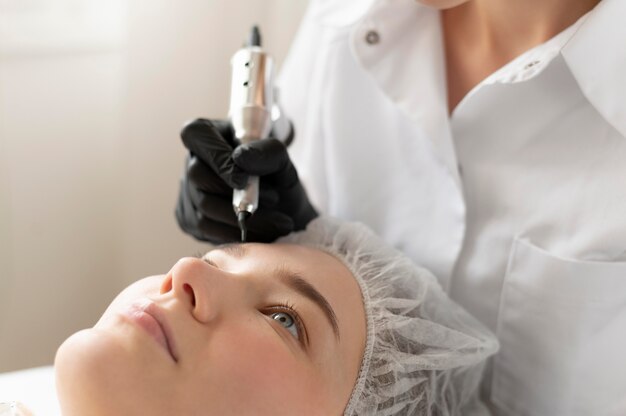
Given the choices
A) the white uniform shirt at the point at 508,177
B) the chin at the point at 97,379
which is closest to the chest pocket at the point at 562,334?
the white uniform shirt at the point at 508,177

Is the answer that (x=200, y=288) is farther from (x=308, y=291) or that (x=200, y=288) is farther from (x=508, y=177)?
(x=508, y=177)

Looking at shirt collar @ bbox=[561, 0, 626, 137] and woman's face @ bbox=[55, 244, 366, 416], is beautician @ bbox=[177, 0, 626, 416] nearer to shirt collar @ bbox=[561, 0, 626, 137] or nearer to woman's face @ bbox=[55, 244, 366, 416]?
shirt collar @ bbox=[561, 0, 626, 137]

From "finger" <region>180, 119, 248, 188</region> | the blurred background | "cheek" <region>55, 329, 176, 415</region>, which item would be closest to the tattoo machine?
"finger" <region>180, 119, 248, 188</region>

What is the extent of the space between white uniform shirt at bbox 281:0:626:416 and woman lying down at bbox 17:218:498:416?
0.08 metres

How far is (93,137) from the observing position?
132 cm

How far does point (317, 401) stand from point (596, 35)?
0.56 meters

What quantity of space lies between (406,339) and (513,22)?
1.57 feet

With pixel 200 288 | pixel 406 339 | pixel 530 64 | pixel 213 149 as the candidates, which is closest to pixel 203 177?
pixel 213 149

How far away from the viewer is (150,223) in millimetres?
1479

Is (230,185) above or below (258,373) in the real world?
above

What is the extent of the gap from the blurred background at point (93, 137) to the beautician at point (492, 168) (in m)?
0.31

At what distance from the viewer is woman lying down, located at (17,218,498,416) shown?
73 cm

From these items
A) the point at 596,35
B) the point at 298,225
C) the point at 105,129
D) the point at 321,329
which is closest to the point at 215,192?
the point at 298,225

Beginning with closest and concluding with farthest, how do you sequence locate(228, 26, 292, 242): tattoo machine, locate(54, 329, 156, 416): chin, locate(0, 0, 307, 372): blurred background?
1. locate(54, 329, 156, 416): chin
2. locate(228, 26, 292, 242): tattoo machine
3. locate(0, 0, 307, 372): blurred background
